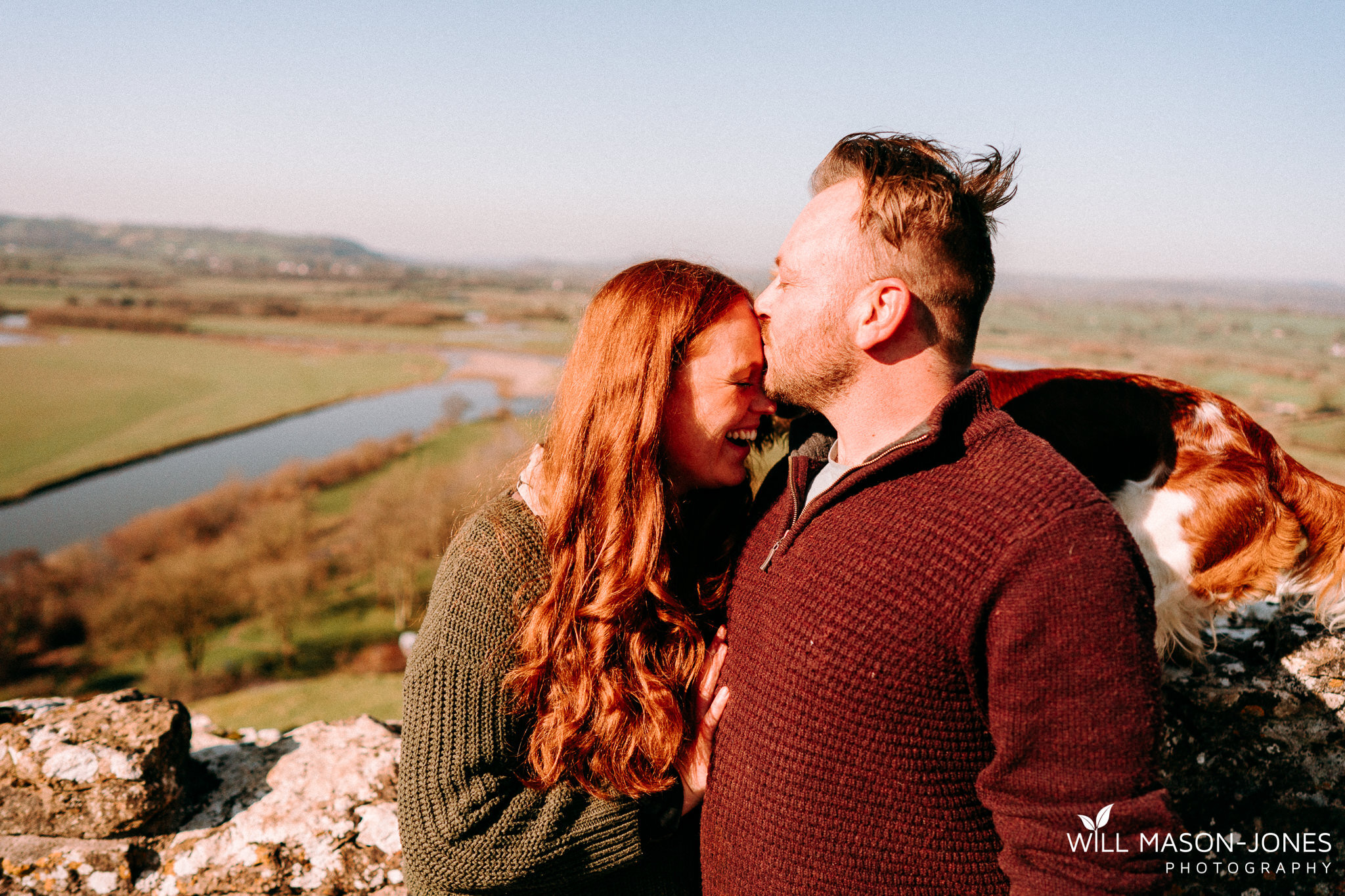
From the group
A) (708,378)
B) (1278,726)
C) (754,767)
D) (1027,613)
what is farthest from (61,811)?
(1278,726)

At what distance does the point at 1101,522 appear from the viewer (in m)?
1.64

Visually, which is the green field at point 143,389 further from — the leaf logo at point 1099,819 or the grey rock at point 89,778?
the leaf logo at point 1099,819

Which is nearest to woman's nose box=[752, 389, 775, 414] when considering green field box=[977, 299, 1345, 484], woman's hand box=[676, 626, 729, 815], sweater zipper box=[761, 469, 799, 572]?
sweater zipper box=[761, 469, 799, 572]

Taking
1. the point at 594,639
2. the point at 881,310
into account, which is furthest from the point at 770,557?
the point at 881,310

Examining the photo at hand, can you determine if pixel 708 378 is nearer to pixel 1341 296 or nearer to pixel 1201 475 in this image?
pixel 1201 475

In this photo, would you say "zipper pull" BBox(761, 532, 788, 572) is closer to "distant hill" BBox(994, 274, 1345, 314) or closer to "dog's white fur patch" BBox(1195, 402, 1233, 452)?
"dog's white fur patch" BBox(1195, 402, 1233, 452)

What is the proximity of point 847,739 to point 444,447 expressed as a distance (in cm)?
6459

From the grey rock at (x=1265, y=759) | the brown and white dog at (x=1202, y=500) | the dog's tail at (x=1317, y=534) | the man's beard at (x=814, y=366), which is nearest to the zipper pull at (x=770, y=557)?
the man's beard at (x=814, y=366)

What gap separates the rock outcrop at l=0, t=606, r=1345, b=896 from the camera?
98.6 inches

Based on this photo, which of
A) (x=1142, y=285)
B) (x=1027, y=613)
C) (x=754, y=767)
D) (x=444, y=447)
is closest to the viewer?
(x=1027, y=613)

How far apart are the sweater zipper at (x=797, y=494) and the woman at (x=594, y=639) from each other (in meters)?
0.28

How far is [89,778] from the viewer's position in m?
2.73

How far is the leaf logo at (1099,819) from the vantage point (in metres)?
1.54

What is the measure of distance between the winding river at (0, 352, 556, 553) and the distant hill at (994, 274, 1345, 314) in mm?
34843
